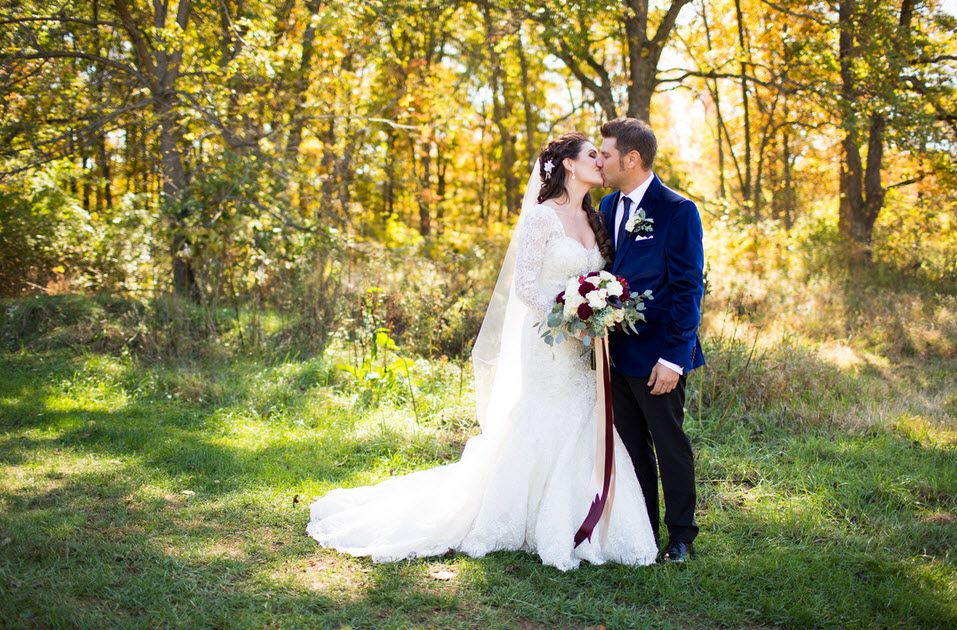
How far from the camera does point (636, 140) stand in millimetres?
3818

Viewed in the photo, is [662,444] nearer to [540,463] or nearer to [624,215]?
[540,463]

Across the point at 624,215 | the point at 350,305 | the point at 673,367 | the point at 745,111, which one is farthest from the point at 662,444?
the point at 745,111

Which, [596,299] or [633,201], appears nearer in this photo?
[596,299]

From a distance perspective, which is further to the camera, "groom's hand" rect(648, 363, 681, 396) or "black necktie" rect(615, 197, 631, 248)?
"black necktie" rect(615, 197, 631, 248)

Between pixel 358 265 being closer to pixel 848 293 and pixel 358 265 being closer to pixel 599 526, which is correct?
pixel 599 526

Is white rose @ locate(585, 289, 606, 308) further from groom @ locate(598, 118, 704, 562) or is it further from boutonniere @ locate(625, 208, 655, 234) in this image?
boutonniere @ locate(625, 208, 655, 234)

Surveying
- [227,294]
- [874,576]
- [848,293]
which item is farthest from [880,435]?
[227,294]

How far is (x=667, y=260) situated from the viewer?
371cm

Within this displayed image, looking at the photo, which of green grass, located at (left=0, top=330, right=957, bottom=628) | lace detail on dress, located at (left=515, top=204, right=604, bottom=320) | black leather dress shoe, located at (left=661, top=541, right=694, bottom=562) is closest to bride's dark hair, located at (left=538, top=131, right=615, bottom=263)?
lace detail on dress, located at (left=515, top=204, right=604, bottom=320)

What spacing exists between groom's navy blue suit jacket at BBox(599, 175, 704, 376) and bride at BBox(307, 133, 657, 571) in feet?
0.96

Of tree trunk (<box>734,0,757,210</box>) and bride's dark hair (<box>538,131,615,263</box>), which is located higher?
tree trunk (<box>734,0,757,210</box>)

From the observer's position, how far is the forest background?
13.9 feet

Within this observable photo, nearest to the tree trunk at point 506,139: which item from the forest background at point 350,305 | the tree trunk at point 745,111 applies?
the forest background at point 350,305

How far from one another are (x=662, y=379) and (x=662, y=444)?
41 cm
